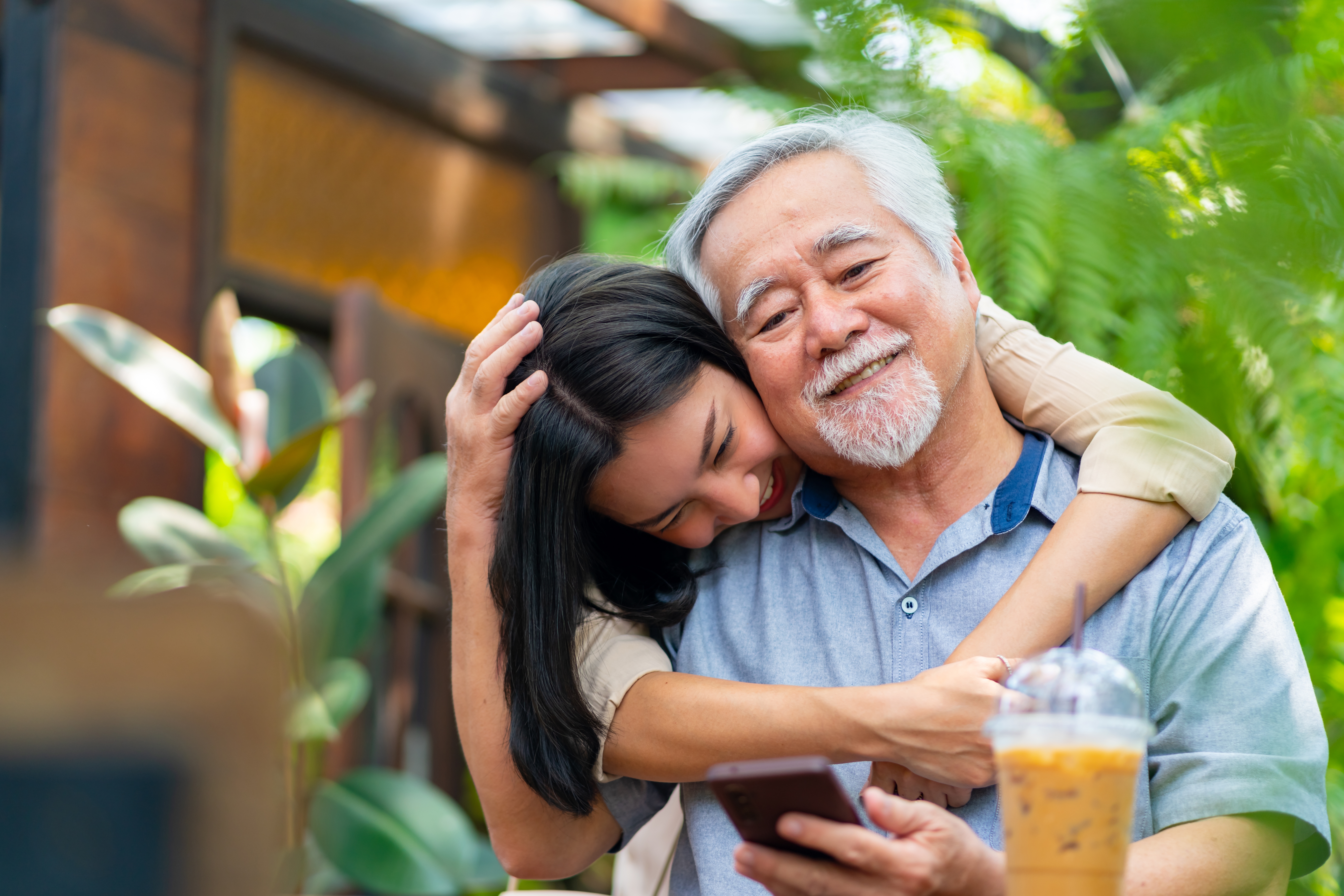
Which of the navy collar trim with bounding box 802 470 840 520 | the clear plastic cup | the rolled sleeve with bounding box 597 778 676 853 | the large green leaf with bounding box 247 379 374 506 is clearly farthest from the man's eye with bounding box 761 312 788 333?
the large green leaf with bounding box 247 379 374 506

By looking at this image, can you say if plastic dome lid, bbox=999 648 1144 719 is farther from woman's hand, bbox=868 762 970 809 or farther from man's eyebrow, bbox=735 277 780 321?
man's eyebrow, bbox=735 277 780 321

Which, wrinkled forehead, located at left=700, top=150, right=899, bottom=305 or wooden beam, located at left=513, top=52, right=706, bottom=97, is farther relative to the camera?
wooden beam, located at left=513, top=52, right=706, bottom=97

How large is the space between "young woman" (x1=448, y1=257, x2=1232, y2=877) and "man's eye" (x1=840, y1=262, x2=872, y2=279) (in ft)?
0.62

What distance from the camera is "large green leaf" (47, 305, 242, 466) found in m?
2.68

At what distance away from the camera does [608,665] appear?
1547 millimetres

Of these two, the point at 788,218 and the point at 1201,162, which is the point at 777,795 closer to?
the point at 1201,162

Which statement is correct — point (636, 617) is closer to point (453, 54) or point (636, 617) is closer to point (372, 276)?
point (372, 276)

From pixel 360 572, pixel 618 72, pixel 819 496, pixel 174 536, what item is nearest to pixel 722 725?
→ pixel 819 496

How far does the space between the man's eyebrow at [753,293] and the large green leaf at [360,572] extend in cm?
150

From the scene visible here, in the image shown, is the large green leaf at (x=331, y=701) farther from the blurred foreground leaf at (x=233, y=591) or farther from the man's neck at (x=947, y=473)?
the blurred foreground leaf at (x=233, y=591)

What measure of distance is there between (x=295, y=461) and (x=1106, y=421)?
1.94m

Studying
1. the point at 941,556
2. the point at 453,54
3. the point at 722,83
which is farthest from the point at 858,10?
the point at 453,54

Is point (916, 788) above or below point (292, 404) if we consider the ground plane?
above

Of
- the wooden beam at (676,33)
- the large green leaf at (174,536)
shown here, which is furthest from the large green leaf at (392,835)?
the wooden beam at (676,33)
